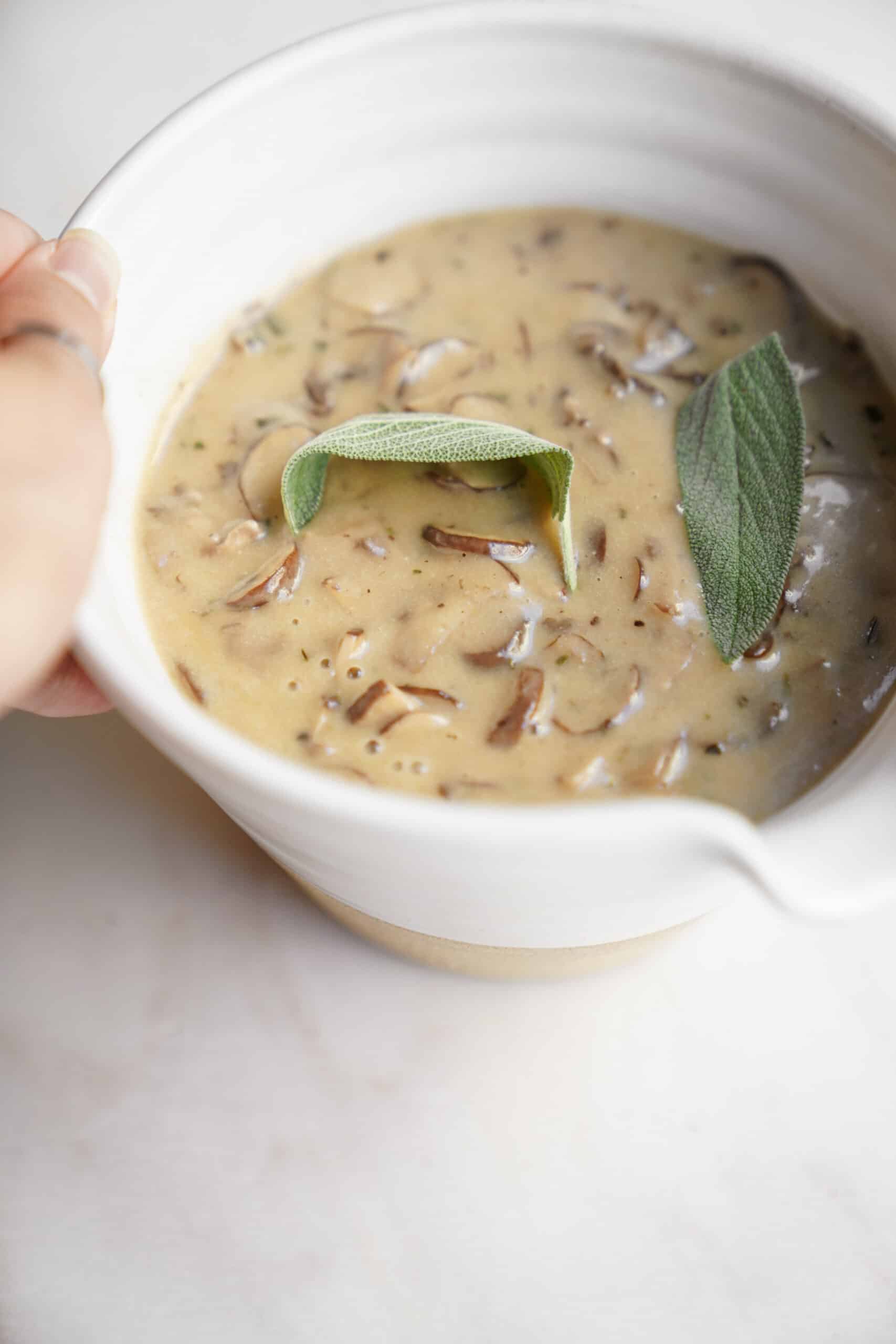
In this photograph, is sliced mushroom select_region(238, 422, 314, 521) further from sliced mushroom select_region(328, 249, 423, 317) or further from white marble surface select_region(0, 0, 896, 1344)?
white marble surface select_region(0, 0, 896, 1344)

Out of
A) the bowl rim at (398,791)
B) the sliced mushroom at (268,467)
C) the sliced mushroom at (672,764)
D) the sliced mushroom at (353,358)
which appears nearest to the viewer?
the bowl rim at (398,791)

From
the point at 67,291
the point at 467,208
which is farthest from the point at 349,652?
the point at 467,208

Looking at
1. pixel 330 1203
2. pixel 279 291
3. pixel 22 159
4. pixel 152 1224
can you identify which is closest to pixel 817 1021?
pixel 330 1203

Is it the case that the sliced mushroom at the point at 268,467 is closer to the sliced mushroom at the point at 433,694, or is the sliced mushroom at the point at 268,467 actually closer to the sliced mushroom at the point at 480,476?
the sliced mushroom at the point at 480,476

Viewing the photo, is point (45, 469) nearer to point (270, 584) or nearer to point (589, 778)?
point (270, 584)

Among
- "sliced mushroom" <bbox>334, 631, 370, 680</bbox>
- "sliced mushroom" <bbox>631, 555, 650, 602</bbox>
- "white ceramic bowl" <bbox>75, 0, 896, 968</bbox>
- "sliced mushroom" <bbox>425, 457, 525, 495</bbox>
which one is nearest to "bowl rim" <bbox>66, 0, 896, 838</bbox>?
"white ceramic bowl" <bbox>75, 0, 896, 968</bbox>

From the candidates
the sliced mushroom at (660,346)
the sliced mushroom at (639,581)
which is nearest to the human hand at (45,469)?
the sliced mushroom at (639,581)

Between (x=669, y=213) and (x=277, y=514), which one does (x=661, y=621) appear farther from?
(x=669, y=213)
